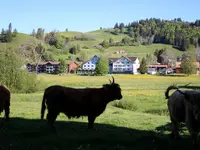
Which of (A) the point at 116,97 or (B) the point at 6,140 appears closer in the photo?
(B) the point at 6,140

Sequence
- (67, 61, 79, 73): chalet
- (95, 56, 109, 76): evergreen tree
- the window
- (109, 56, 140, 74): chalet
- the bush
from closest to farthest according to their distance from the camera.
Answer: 1. the bush
2. (95, 56, 109, 76): evergreen tree
3. (67, 61, 79, 73): chalet
4. the window
5. (109, 56, 140, 74): chalet

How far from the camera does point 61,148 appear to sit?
10609mm

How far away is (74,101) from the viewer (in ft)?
49.7

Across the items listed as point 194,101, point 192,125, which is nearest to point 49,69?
point 192,125

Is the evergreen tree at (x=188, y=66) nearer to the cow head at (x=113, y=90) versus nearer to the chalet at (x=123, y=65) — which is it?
the chalet at (x=123, y=65)

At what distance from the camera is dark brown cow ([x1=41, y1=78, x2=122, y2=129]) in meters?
14.9

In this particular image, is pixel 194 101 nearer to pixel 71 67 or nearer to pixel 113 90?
pixel 113 90

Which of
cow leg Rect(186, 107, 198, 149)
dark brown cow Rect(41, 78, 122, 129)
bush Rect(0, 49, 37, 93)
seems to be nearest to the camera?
cow leg Rect(186, 107, 198, 149)

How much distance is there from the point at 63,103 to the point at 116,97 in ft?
9.95

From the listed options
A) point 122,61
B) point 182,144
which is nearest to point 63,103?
point 182,144

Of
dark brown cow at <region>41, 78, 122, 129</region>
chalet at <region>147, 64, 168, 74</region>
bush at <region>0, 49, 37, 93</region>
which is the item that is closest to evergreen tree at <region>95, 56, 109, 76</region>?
chalet at <region>147, 64, 168, 74</region>

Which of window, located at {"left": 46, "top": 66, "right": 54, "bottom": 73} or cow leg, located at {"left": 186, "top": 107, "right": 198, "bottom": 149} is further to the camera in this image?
window, located at {"left": 46, "top": 66, "right": 54, "bottom": 73}

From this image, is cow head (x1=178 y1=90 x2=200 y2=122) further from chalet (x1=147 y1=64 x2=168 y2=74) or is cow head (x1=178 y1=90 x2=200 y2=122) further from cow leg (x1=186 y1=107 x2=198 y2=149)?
chalet (x1=147 y1=64 x2=168 y2=74)

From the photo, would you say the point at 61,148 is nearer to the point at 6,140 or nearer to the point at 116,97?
the point at 6,140
